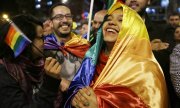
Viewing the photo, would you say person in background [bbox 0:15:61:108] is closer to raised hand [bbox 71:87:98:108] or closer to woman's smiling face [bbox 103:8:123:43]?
raised hand [bbox 71:87:98:108]

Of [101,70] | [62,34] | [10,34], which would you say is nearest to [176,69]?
[101,70]

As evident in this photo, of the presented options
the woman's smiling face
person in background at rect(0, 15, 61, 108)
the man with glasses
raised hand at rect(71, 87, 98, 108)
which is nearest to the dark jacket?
person in background at rect(0, 15, 61, 108)

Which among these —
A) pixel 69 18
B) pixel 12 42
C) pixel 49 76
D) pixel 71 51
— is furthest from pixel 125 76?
pixel 69 18

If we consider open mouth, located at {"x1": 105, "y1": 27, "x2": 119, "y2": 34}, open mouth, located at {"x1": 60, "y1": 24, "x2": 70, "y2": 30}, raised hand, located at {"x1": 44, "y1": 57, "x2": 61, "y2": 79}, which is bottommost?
open mouth, located at {"x1": 60, "y1": 24, "x2": 70, "y2": 30}

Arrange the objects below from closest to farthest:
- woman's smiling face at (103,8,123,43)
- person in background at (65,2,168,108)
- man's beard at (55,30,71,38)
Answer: person in background at (65,2,168,108) < woman's smiling face at (103,8,123,43) < man's beard at (55,30,71,38)

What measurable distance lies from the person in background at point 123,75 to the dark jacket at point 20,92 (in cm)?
45

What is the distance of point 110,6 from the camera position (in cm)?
391

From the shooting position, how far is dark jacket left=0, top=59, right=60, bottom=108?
2986mm

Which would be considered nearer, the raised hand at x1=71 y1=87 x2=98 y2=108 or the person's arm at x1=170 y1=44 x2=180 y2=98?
the person's arm at x1=170 y1=44 x2=180 y2=98

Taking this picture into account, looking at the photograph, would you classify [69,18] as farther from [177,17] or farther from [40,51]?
[177,17]

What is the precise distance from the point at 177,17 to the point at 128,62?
447 centimetres

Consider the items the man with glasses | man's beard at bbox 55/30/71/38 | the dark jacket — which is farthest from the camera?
man's beard at bbox 55/30/71/38

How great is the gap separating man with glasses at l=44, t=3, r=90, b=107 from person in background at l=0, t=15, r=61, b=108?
2.47 feet

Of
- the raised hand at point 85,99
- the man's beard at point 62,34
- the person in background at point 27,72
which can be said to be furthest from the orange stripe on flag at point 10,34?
the man's beard at point 62,34
